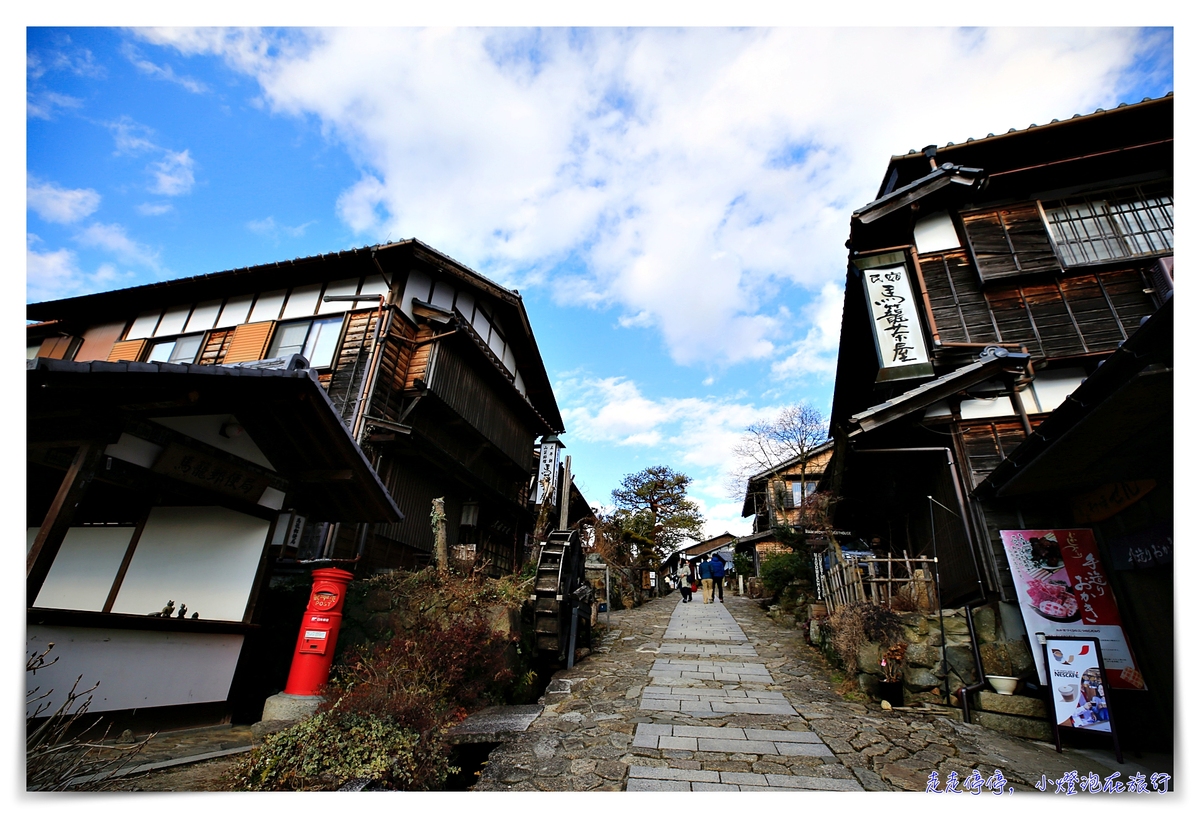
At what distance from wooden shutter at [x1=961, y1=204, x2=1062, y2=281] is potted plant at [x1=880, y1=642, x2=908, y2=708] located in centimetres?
764

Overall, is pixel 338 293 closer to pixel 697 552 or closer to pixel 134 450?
pixel 134 450

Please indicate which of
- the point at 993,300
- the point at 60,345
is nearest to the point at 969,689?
the point at 993,300

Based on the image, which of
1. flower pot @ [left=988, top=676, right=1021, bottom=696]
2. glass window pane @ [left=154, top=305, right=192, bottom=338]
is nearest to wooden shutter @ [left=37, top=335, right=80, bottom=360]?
glass window pane @ [left=154, top=305, right=192, bottom=338]

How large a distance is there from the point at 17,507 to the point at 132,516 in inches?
149

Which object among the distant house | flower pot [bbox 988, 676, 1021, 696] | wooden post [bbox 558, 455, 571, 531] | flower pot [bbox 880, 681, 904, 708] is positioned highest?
the distant house

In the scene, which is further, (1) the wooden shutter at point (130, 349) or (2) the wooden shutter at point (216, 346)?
(1) the wooden shutter at point (130, 349)

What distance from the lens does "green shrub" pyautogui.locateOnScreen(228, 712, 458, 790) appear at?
4070mm

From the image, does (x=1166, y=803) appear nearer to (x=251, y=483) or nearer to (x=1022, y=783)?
(x=1022, y=783)

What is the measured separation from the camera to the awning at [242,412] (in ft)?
15.9

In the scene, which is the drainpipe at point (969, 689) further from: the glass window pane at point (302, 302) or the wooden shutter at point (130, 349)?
the wooden shutter at point (130, 349)

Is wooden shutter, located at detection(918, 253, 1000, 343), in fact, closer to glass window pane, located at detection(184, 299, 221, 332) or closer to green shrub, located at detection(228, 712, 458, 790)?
green shrub, located at detection(228, 712, 458, 790)

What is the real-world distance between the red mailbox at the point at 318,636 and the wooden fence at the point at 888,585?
27.5ft

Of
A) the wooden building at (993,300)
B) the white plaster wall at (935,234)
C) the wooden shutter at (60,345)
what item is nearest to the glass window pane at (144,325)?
the wooden shutter at (60,345)

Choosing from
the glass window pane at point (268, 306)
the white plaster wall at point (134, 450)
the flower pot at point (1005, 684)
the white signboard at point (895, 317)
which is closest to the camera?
the white plaster wall at point (134, 450)
